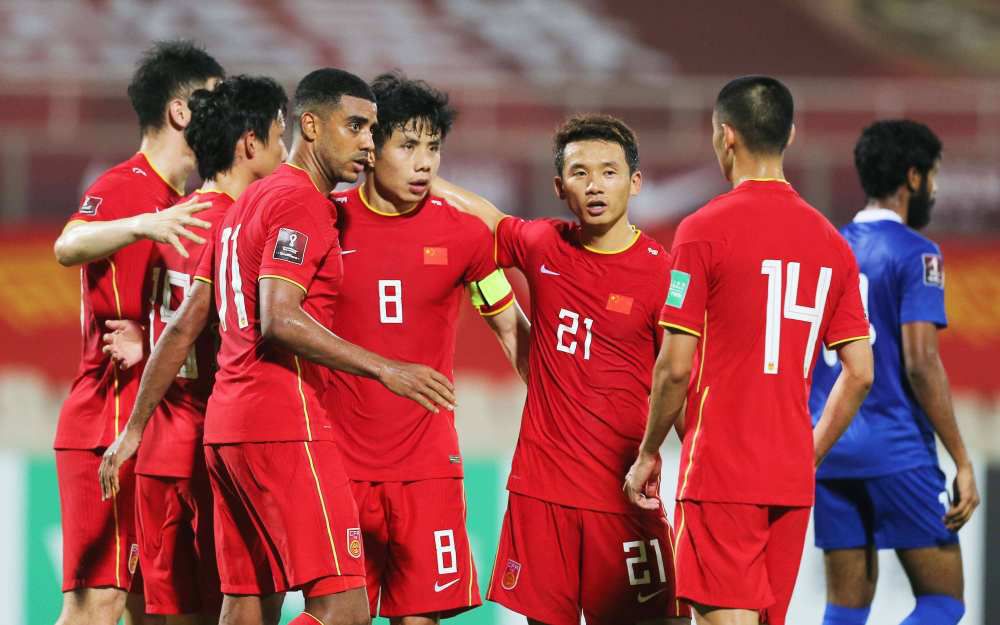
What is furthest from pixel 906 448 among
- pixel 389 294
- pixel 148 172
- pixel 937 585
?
pixel 148 172

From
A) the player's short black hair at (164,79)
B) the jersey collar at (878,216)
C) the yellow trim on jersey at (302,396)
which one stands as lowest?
the yellow trim on jersey at (302,396)

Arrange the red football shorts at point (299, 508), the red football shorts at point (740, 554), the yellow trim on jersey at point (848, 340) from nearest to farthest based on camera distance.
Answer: the red football shorts at point (299, 508), the red football shorts at point (740, 554), the yellow trim on jersey at point (848, 340)

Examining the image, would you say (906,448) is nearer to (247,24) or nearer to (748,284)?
(748,284)

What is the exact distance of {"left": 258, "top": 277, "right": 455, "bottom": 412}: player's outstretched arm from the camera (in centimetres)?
398

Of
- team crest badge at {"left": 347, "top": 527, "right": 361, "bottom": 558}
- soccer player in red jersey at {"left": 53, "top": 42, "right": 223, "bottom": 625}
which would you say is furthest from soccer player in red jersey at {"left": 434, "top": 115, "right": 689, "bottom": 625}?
soccer player in red jersey at {"left": 53, "top": 42, "right": 223, "bottom": 625}

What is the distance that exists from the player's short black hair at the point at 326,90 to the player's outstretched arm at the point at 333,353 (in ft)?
2.38

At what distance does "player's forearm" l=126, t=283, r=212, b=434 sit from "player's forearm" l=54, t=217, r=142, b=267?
0.37m

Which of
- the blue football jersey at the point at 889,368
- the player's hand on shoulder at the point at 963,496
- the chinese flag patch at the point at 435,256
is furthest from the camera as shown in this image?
the blue football jersey at the point at 889,368

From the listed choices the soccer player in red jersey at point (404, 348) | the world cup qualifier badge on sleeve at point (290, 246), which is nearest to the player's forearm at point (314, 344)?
the world cup qualifier badge on sleeve at point (290, 246)

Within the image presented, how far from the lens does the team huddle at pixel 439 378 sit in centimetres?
419

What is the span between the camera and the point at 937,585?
18.1 feet

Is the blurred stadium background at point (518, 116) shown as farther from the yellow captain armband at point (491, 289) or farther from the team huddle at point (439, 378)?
the yellow captain armband at point (491, 289)

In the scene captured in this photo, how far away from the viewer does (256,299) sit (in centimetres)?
419

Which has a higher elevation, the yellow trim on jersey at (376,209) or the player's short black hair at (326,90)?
the player's short black hair at (326,90)
